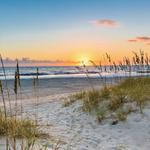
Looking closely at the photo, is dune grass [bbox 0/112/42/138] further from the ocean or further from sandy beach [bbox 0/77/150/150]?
the ocean

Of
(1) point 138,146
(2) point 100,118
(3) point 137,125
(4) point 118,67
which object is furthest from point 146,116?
(4) point 118,67

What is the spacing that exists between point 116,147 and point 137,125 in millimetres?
1403

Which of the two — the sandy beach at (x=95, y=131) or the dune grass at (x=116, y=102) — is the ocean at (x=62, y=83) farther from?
the sandy beach at (x=95, y=131)

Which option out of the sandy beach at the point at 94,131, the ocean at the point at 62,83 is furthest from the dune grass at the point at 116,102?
the ocean at the point at 62,83

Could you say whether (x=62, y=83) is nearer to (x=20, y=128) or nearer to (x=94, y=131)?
(x=94, y=131)

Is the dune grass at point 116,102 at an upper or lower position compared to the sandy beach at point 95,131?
upper

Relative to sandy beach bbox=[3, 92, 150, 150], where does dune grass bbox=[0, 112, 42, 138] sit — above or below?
above

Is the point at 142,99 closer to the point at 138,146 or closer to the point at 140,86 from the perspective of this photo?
the point at 140,86

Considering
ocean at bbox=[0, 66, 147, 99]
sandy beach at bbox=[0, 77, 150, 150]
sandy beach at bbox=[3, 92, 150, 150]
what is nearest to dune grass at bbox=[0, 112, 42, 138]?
sandy beach at bbox=[0, 77, 150, 150]

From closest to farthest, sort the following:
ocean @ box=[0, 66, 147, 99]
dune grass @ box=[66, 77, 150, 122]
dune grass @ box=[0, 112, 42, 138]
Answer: dune grass @ box=[0, 112, 42, 138], dune grass @ box=[66, 77, 150, 122], ocean @ box=[0, 66, 147, 99]

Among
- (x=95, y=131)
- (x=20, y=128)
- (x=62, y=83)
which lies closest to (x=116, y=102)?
(x=95, y=131)

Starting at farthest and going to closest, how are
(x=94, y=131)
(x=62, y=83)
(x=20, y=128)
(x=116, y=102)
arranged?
1. (x=62, y=83)
2. (x=116, y=102)
3. (x=94, y=131)
4. (x=20, y=128)

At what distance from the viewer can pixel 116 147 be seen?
18.8 ft

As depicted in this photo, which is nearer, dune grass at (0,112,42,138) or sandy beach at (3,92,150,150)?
dune grass at (0,112,42,138)
